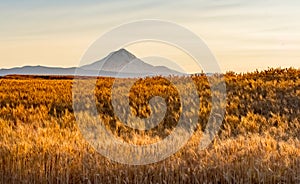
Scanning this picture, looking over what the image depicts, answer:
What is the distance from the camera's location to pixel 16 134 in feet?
35.2

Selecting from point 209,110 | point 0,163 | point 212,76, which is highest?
point 212,76

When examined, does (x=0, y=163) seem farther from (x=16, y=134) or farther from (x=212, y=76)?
(x=212, y=76)

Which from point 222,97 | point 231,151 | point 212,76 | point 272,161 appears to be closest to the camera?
point 272,161

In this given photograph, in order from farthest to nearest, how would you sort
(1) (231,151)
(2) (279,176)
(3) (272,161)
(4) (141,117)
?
(4) (141,117), (1) (231,151), (3) (272,161), (2) (279,176)

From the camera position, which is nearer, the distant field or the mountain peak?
the distant field

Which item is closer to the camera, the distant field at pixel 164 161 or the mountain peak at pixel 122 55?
the distant field at pixel 164 161

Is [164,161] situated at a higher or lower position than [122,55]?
lower

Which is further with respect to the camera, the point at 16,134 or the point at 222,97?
the point at 222,97

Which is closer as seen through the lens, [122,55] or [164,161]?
[164,161]

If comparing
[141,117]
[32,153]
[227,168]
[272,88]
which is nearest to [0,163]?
[32,153]

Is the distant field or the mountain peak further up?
the mountain peak

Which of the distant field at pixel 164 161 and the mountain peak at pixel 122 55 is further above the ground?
the mountain peak at pixel 122 55

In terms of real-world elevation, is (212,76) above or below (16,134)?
above

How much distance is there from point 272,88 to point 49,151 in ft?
38.0
